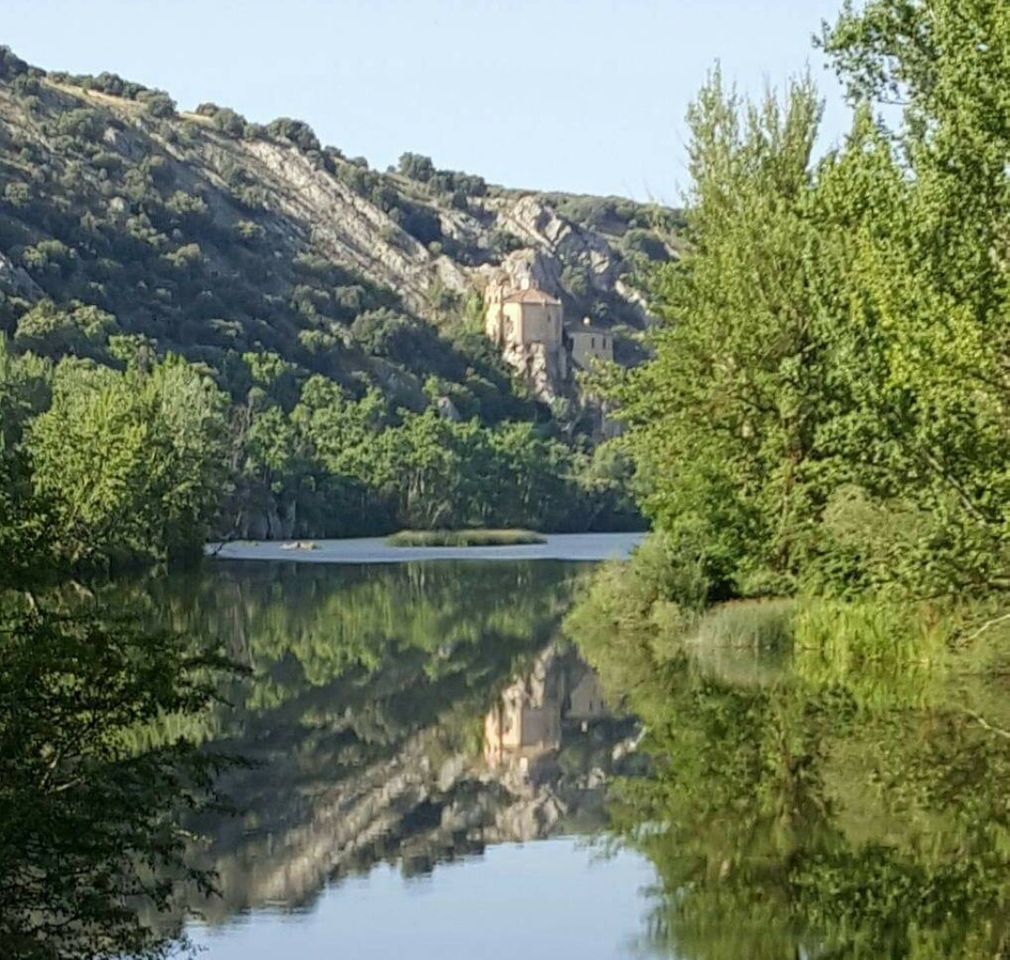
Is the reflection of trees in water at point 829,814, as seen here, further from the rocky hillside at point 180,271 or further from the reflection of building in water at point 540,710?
the rocky hillside at point 180,271

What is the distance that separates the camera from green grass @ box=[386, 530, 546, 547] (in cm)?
11962

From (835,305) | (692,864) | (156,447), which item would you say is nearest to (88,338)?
(156,447)

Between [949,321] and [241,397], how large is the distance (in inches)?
4462

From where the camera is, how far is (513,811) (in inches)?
950

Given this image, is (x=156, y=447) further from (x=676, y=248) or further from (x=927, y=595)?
(x=927, y=595)

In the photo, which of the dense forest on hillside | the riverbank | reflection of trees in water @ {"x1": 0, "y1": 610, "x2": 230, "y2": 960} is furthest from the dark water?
the riverbank

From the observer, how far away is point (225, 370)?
5335 inches

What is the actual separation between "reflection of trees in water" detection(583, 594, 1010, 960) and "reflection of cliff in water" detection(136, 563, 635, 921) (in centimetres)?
131

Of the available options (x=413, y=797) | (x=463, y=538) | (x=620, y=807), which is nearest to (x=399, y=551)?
(x=463, y=538)

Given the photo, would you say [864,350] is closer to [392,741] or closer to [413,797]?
[413,797]

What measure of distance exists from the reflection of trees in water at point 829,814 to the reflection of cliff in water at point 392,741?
1.31m

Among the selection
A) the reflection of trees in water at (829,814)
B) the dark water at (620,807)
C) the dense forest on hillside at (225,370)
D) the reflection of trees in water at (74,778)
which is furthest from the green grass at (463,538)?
the reflection of trees in water at (74,778)

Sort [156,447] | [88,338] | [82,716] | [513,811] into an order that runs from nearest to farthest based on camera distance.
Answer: [82,716], [513,811], [156,447], [88,338]

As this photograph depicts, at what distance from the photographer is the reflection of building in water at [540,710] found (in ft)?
98.6
